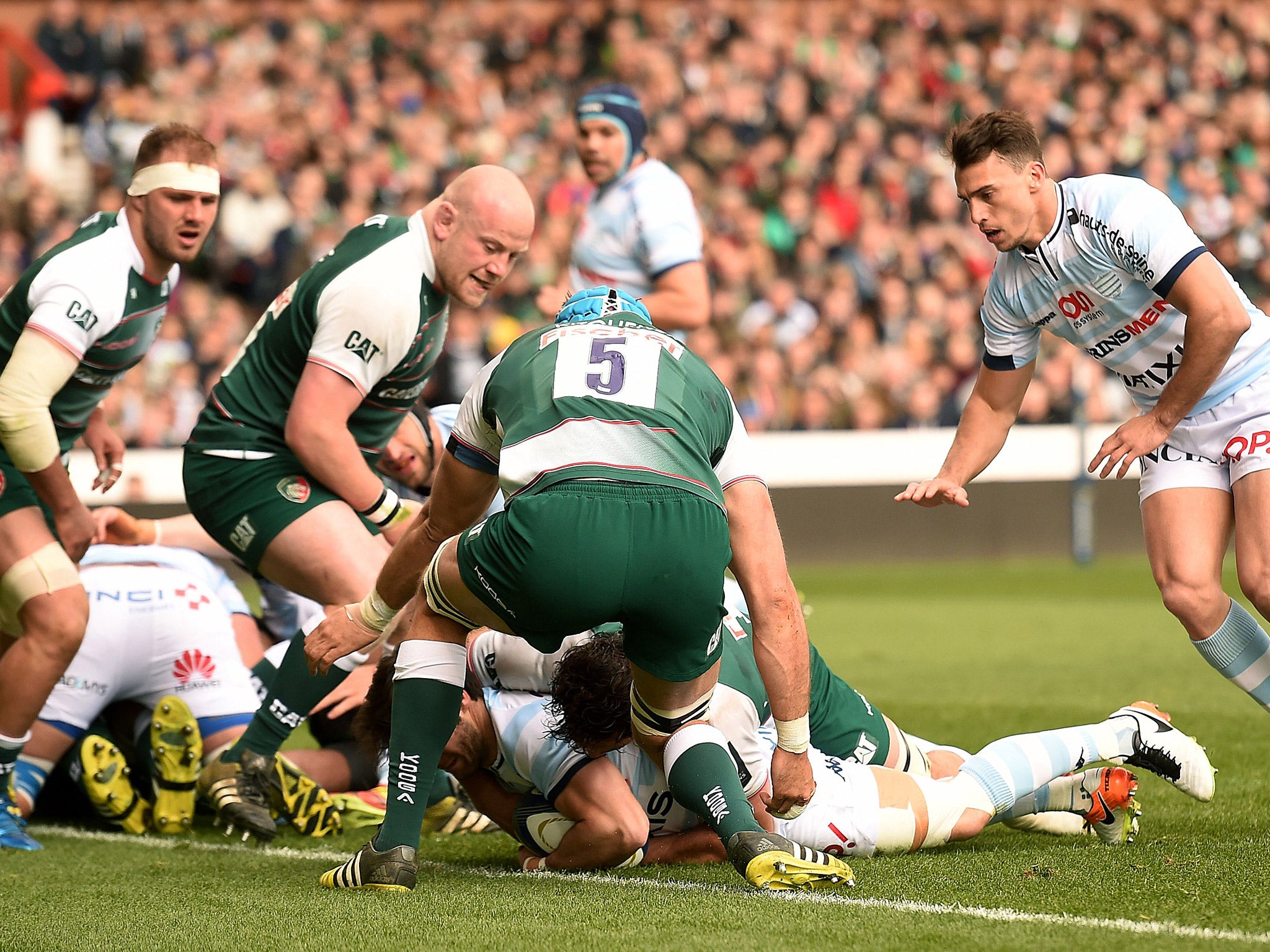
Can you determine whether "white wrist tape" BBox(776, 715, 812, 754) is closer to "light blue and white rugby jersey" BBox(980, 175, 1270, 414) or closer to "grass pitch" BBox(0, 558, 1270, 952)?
"grass pitch" BBox(0, 558, 1270, 952)

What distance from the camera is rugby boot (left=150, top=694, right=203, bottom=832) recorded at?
5438 millimetres

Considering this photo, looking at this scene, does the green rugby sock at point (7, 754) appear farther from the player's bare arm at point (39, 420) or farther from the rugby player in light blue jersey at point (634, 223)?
the rugby player in light blue jersey at point (634, 223)

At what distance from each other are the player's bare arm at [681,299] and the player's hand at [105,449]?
268 centimetres

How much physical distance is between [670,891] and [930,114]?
16803 millimetres

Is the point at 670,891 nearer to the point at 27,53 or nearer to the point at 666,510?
the point at 666,510

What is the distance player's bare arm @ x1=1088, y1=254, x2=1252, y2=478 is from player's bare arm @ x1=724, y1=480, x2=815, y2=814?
1.17m

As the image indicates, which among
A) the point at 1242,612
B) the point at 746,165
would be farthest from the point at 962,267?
the point at 1242,612

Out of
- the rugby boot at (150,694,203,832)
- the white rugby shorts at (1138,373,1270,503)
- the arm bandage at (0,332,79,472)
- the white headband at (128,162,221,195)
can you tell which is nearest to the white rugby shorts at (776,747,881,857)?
the white rugby shorts at (1138,373,1270,503)

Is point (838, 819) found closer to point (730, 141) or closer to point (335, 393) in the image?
point (335, 393)

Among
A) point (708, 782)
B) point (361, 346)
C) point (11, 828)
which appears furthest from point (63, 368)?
point (708, 782)

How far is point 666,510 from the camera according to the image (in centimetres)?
392

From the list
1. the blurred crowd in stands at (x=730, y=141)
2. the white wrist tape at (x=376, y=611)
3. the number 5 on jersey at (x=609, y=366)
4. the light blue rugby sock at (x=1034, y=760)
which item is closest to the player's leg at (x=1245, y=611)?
the light blue rugby sock at (x=1034, y=760)

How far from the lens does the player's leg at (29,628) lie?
5.33 m

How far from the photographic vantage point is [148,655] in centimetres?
587
